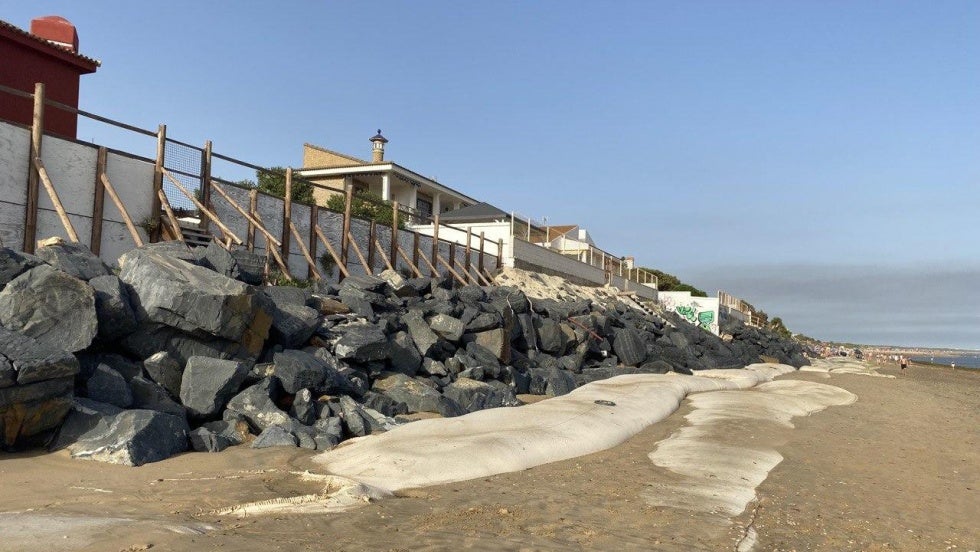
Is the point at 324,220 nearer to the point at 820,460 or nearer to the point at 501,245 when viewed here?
the point at 501,245

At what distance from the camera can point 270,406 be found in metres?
8.39

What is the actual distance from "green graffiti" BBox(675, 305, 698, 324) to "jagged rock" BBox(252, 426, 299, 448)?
135ft

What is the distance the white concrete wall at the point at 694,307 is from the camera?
148ft

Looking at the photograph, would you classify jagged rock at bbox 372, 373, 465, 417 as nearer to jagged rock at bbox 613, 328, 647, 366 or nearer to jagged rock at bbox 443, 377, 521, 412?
jagged rock at bbox 443, 377, 521, 412

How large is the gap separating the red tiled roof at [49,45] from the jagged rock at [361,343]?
16.2 meters

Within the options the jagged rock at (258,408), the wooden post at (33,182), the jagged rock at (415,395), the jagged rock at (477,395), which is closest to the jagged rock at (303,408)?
the jagged rock at (258,408)

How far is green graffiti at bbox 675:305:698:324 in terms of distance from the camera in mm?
46062

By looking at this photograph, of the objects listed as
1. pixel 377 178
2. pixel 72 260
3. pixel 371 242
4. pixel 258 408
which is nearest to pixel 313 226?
pixel 371 242

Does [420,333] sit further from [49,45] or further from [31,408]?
[49,45]

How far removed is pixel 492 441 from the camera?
769 cm

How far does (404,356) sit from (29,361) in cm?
632

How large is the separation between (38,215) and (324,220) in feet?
24.6

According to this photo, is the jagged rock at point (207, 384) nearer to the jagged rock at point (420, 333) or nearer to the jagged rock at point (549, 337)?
the jagged rock at point (420, 333)

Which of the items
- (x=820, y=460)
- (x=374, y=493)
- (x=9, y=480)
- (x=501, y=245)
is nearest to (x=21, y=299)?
(x=9, y=480)
